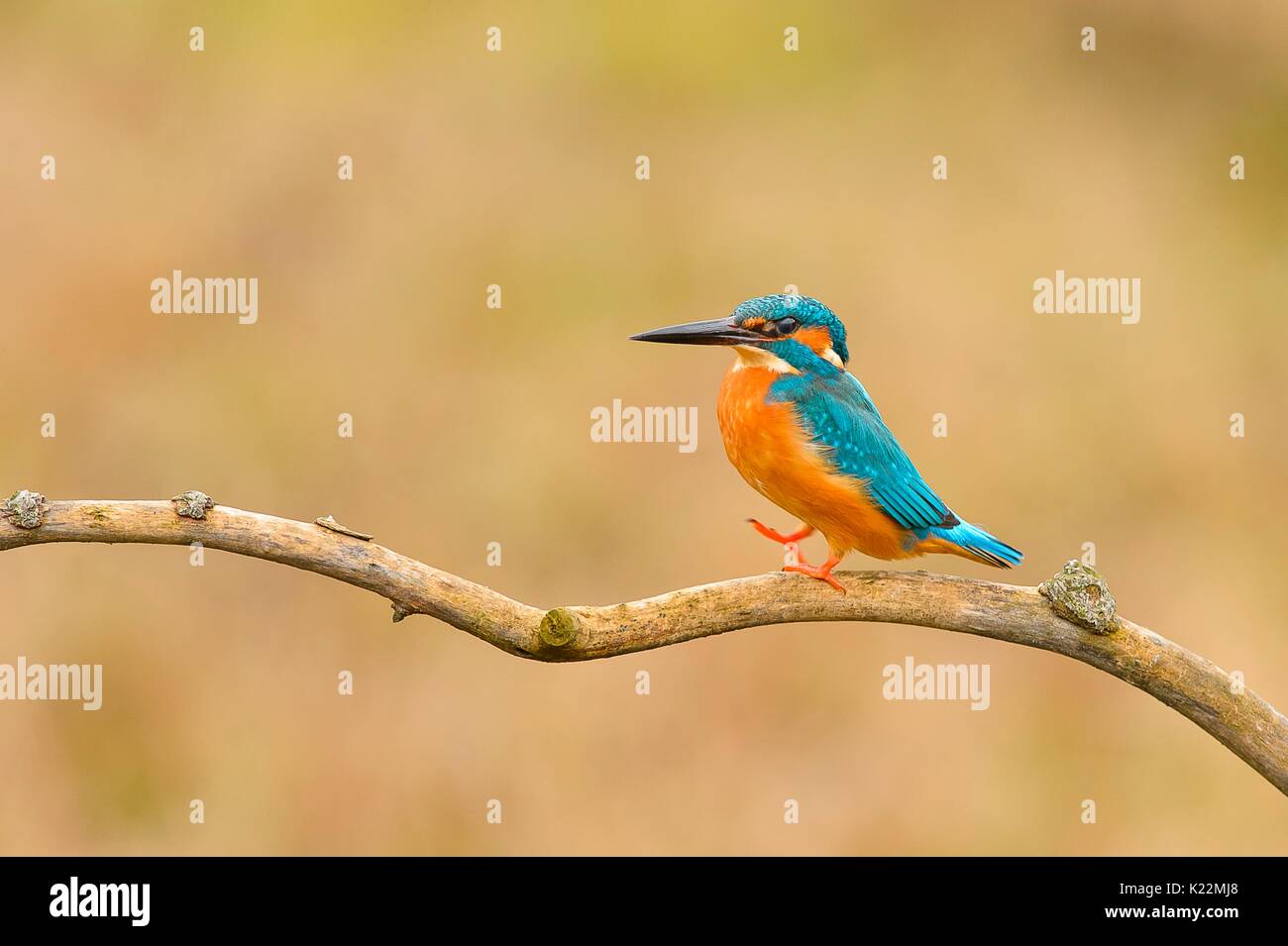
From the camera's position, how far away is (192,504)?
8.08ft

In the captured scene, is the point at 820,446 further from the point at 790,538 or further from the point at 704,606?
the point at 704,606

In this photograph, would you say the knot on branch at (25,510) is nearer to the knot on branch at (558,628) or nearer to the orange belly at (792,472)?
the knot on branch at (558,628)

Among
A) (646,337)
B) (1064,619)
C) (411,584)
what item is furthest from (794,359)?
(411,584)

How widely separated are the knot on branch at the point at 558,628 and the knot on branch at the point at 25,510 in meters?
1.01

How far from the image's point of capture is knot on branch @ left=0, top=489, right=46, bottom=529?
2.43m

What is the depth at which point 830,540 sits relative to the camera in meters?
3.12

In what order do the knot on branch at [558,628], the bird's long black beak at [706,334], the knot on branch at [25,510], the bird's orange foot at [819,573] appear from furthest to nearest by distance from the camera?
the bird's orange foot at [819,573] < the bird's long black beak at [706,334] < the knot on branch at [558,628] < the knot on branch at [25,510]

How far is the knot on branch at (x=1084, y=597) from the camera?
278 centimetres

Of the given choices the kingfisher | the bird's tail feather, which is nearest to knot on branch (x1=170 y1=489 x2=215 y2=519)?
the kingfisher

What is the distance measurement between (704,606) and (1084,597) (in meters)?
0.85

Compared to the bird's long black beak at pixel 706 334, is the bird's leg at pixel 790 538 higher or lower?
lower

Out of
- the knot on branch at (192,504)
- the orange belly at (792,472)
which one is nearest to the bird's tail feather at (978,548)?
the orange belly at (792,472)

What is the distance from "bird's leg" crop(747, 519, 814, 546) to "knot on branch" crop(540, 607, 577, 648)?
67 centimetres

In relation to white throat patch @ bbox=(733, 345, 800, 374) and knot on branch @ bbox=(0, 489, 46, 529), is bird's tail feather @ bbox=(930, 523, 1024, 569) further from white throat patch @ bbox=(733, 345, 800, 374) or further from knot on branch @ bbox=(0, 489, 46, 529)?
knot on branch @ bbox=(0, 489, 46, 529)
